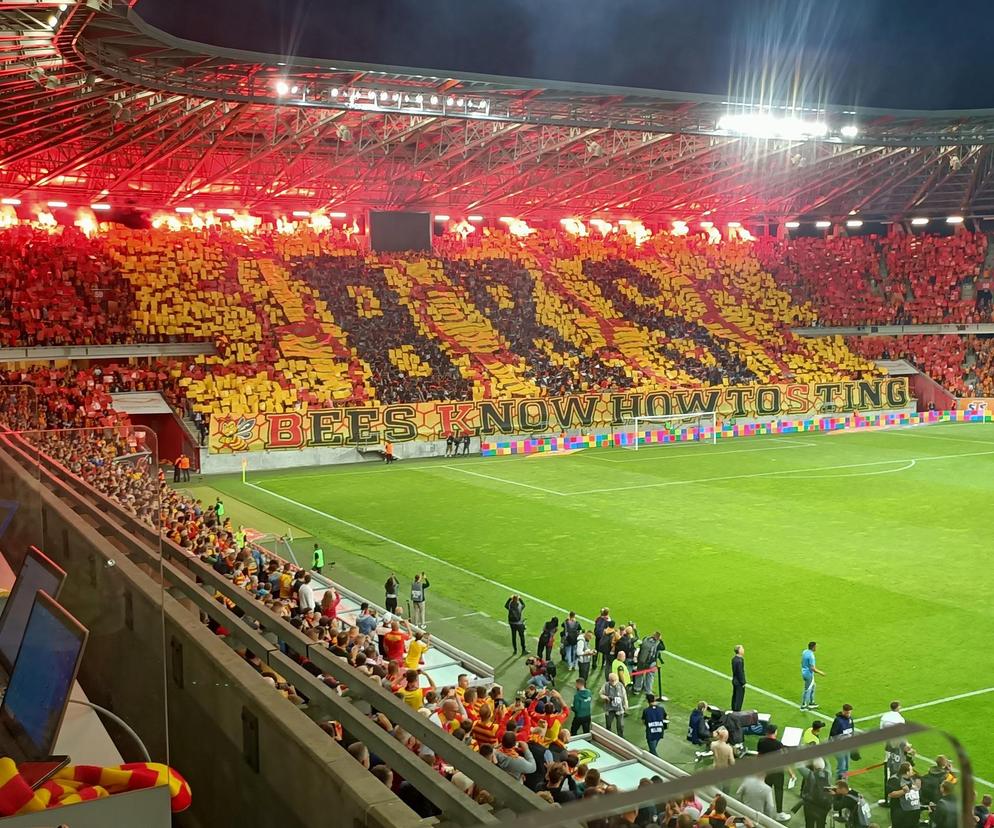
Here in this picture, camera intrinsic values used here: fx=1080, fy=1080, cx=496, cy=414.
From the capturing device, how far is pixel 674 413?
165ft

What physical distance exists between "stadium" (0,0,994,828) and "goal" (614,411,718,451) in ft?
0.71

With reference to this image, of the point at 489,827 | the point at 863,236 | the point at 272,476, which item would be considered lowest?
the point at 272,476

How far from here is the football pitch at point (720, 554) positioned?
17.4 metres

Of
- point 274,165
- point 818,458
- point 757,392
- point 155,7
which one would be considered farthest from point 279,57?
point 757,392

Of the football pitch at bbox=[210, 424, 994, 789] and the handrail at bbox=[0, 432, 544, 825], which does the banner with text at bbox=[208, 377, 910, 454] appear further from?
the handrail at bbox=[0, 432, 544, 825]

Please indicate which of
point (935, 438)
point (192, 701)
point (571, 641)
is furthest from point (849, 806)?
point (935, 438)

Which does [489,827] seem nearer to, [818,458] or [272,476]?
[272,476]

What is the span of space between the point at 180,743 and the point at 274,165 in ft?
159

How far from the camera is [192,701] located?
7.05 meters

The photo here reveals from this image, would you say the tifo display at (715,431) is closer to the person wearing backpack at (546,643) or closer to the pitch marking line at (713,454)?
the pitch marking line at (713,454)

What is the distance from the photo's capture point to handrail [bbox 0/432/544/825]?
4.98 m

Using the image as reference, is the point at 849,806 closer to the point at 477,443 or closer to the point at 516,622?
the point at 516,622

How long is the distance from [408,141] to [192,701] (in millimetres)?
46027

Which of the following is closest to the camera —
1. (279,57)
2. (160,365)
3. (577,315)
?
(279,57)
